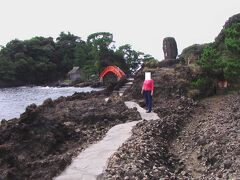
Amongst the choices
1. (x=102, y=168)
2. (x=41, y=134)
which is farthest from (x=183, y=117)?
(x=102, y=168)

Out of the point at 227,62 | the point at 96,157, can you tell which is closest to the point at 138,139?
A: the point at 96,157

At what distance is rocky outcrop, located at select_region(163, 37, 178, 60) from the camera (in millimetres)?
38869

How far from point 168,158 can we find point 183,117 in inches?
209

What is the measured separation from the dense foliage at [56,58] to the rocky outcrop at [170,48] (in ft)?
98.0

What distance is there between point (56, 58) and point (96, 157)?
7357cm

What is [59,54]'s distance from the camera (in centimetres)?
8644

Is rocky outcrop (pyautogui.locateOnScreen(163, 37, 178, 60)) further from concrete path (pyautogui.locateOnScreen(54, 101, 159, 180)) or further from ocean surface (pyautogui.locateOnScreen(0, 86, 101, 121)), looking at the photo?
concrete path (pyautogui.locateOnScreen(54, 101, 159, 180))

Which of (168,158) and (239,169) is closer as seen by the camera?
(239,169)

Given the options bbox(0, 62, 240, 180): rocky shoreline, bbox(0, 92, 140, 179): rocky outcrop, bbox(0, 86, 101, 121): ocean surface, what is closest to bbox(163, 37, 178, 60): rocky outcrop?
bbox(0, 86, 101, 121): ocean surface

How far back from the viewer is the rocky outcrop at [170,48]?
38869 millimetres

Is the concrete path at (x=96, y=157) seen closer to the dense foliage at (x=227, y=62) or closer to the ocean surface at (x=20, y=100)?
the dense foliage at (x=227, y=62)

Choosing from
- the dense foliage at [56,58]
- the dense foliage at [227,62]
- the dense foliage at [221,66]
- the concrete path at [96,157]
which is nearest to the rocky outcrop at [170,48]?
the dense foliage at [221,66]

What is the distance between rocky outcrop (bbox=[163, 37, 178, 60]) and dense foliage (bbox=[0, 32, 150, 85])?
2987cm

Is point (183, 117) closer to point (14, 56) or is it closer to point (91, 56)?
point (91, 56)
